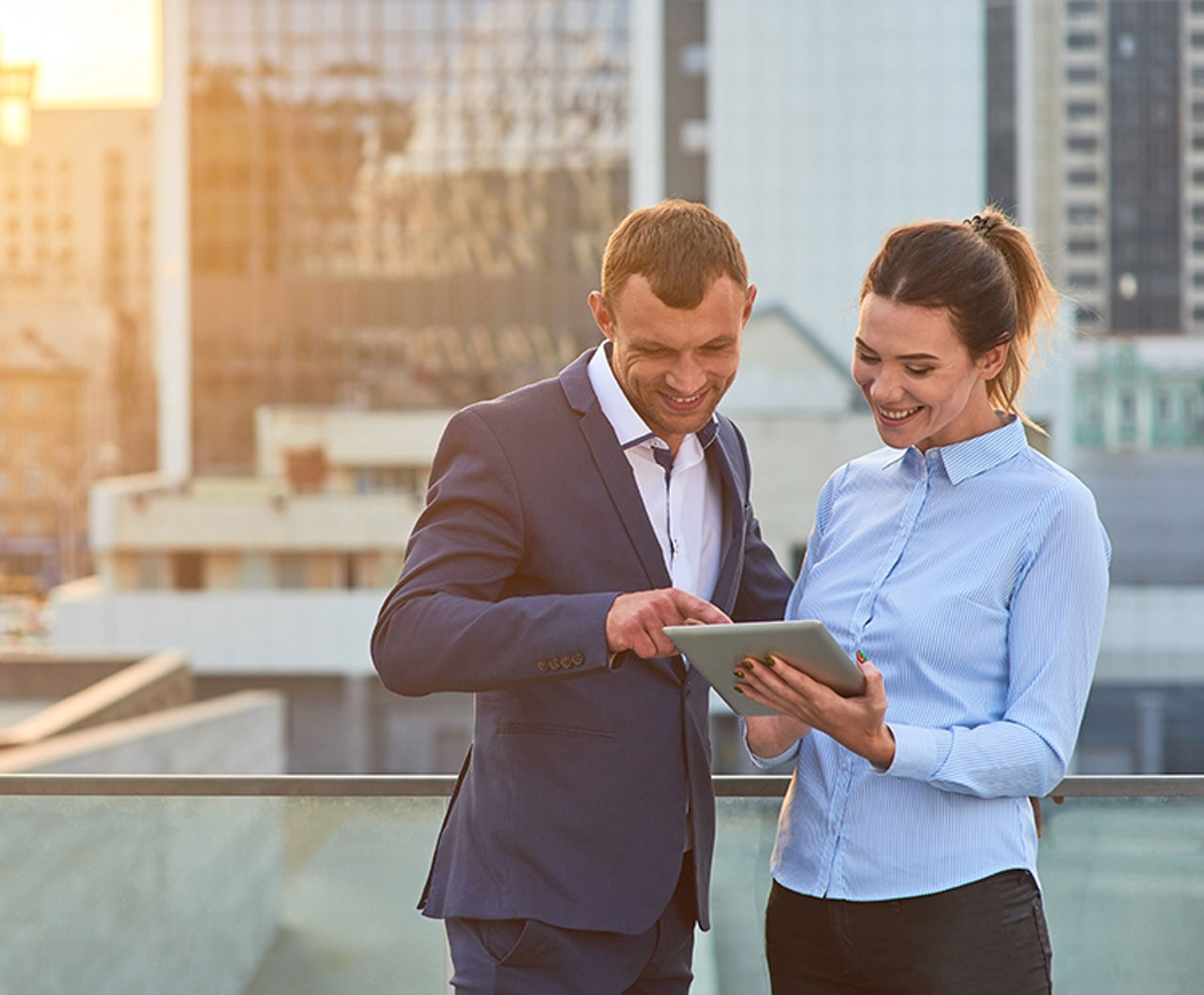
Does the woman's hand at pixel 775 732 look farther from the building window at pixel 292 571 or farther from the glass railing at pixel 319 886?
the building window at pixel 292 571

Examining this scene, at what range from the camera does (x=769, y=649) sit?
1.65m

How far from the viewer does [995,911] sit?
1859mm

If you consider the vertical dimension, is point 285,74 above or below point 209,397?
above

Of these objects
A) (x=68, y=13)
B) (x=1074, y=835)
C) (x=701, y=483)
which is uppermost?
(x=68, y=13)

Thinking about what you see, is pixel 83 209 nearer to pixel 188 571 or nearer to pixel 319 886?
pixel 188 571

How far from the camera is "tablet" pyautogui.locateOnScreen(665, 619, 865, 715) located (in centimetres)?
161

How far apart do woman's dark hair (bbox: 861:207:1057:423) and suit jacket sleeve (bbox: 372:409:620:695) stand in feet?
1.72

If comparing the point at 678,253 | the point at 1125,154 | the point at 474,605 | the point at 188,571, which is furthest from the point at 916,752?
the point at 1125,154

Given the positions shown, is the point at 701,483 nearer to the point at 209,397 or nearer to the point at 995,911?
the point at 995,911

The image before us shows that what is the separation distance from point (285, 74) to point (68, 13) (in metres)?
12.9

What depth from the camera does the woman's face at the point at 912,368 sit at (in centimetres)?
190

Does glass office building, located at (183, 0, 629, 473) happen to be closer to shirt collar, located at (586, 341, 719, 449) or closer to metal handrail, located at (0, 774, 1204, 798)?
metal handrail, located at (0, 774, 1204, 798)

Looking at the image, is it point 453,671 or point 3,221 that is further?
point 3,221

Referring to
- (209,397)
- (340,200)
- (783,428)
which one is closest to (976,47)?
(783,428)
